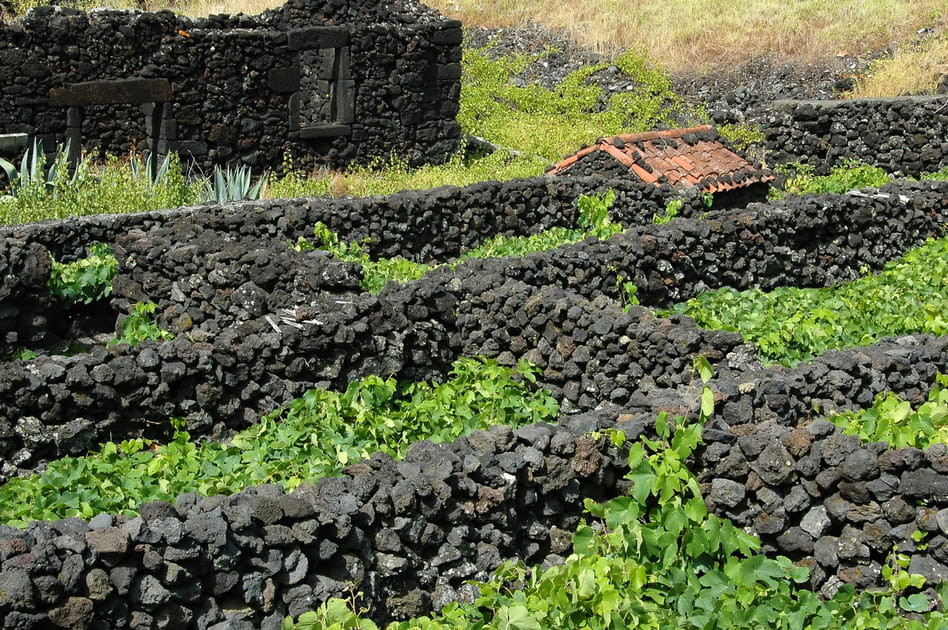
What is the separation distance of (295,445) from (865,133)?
16.2 metres

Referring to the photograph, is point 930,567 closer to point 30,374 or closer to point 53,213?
point 30,374

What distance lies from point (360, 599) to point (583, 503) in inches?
58.5

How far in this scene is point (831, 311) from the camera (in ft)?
31.8

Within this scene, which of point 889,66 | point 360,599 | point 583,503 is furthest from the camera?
point 889,66

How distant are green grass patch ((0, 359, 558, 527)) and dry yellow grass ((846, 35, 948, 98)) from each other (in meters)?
16.8

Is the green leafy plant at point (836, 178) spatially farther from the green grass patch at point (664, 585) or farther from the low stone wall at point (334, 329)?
the green grass patch at point (664, 585)

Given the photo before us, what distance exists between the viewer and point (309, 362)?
778cm

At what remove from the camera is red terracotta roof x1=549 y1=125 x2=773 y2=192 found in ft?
45.1

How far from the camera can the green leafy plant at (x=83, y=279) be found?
9.70 metres

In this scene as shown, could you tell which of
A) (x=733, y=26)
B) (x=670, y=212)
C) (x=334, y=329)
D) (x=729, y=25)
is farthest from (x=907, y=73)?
(x=334, y=329)

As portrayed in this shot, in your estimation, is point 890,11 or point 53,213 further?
point 890,11

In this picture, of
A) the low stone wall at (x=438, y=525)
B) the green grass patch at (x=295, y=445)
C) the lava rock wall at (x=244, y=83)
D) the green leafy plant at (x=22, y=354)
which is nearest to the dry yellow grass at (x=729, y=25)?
the lava rock wall at (x=244, y=83)

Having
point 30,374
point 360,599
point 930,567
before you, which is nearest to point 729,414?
point 930,567

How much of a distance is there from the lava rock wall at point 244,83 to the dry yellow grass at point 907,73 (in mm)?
9621
